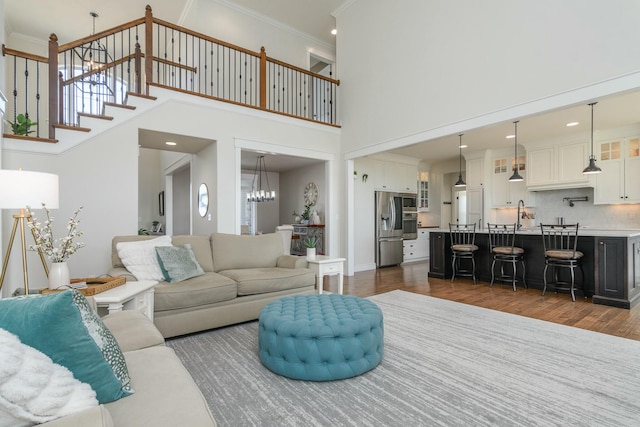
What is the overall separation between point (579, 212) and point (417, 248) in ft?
11.1

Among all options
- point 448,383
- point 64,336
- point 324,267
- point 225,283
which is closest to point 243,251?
point 225,283

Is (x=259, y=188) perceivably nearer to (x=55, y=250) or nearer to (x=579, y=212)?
(x=55, y=250)

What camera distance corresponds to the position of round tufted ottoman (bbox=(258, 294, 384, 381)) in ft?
6.87

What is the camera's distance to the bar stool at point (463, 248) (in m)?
5.37

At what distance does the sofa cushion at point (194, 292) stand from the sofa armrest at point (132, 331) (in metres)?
0.76

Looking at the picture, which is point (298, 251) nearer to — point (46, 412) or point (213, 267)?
point (213, 267)

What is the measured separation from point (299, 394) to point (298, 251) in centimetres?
621

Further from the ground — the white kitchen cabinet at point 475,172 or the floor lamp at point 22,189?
the white kitchen cabinet at point 475,172

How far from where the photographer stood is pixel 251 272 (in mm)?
3568

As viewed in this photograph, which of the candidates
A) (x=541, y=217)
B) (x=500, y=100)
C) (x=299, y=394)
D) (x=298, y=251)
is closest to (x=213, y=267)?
(x=299, y=394)

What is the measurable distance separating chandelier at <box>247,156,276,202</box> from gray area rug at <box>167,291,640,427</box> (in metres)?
5.28

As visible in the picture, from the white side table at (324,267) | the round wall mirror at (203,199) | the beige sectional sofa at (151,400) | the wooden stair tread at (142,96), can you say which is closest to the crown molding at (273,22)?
the wooden stair tread at (142,96)

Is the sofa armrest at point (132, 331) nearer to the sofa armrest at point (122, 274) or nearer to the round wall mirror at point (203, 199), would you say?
the sofa armrest at point (122, 274)

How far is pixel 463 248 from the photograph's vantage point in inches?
210
